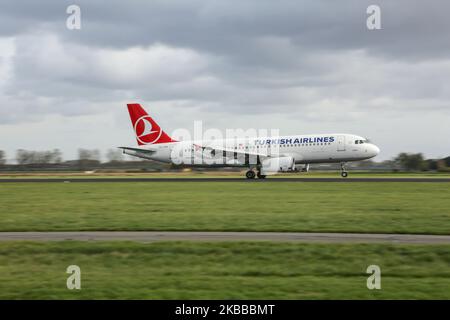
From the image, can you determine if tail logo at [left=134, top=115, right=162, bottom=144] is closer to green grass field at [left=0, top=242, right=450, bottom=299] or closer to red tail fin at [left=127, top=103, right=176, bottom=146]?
red tail fin at [left=127, top=103, right=176, bottom=146]

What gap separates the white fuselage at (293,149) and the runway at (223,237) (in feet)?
118

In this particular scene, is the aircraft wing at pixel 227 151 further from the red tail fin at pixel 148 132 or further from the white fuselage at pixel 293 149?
the red tail fin at pixel 148 132

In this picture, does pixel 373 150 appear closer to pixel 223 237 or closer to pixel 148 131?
pixel 148 131

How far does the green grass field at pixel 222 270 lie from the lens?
11281 millimetres

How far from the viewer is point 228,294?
11.1m

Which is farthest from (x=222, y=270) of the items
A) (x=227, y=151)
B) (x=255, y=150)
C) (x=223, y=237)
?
(x=255, y=150)

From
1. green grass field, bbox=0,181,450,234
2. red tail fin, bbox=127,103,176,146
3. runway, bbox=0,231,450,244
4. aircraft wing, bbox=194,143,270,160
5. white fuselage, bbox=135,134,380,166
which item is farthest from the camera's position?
red tail fin, bbox=127,103,176,146

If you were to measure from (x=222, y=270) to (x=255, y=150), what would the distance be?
141 feet

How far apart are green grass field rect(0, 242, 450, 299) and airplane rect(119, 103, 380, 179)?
3798 centimetres

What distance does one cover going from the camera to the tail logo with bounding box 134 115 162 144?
6266cm

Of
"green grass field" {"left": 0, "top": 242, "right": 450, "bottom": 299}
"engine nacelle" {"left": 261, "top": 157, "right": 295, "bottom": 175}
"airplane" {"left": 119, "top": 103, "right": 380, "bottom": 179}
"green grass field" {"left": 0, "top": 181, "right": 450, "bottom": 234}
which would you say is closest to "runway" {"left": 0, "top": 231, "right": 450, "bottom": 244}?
"green grass field" {"left": 0, "top": 181, "right": 450, "bottom": 234}
